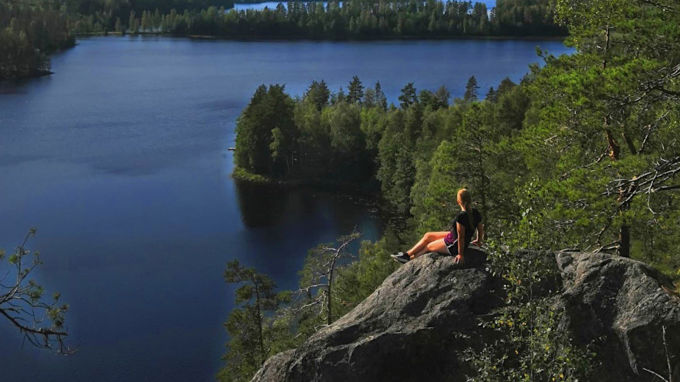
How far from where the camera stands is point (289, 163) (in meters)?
69.4

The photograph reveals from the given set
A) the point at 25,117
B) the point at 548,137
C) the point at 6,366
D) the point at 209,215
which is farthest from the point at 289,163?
the point at 548,137

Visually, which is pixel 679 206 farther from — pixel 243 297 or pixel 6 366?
pixel 6 366

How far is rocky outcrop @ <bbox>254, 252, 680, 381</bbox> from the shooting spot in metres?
A: 8.11

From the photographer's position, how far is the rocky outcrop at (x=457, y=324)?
8109mm

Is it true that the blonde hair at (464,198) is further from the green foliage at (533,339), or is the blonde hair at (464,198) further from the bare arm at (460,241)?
the green foliage at (533,339)

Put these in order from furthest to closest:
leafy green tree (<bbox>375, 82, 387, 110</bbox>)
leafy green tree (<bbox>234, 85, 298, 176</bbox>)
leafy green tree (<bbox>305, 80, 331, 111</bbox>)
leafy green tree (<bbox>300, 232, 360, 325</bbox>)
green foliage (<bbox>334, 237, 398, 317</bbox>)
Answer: leafy green tree (<bbox>375, 82, 387, 110</bbox>), leafy green tree (<bbox>305, 80, 331, 111</bbox>), leafy green tree (<bbox>234, 85, 298, 176</bbox>), green foliage (<bbox>334, 237, 398, 317</bbox>), leafy green tree (<bbox>300, 232, 360, 325</bbox>)

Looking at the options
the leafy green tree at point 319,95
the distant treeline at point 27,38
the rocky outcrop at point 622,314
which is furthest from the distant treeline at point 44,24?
the rocky outcrop at point 622,314

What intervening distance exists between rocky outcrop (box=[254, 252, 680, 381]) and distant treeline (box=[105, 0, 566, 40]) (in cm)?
16143

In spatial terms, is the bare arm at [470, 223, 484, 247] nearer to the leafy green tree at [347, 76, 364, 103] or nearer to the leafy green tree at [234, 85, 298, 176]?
the leafy green tree at [234, 85, 298, 176]

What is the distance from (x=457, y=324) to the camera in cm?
893

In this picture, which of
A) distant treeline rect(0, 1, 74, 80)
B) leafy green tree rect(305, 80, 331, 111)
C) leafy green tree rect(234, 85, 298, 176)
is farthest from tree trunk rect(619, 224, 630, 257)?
distant treeline rect(0, 1, 74, 80)

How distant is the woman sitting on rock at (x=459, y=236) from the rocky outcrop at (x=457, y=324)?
0.62 ft

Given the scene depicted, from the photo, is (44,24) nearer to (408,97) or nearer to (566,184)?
(408,97)

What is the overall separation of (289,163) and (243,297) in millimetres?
46324
